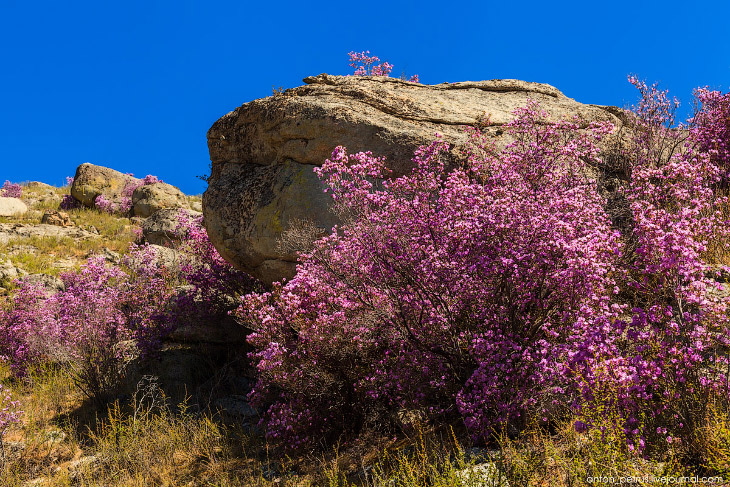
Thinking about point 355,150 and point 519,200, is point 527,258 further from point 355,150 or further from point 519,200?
point 355,150

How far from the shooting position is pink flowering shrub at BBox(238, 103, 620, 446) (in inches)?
214

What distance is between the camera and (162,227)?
67.6 ft

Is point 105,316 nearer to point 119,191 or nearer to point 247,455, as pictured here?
point 247,455

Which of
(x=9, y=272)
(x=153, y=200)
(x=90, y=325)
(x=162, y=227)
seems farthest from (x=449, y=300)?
(x=153, y=200)

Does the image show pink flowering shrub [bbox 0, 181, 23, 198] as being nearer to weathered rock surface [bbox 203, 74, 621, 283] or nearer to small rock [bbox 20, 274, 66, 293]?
small rock [bbox 20, 274, 66, 293]

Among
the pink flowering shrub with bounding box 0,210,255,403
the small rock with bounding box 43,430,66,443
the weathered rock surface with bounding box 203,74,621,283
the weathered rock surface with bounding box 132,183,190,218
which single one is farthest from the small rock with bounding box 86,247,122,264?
the small rock with bounding box 43,430,66,443

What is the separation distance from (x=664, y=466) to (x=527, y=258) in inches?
87.4

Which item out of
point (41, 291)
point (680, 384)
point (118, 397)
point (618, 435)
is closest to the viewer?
point (618, 435)

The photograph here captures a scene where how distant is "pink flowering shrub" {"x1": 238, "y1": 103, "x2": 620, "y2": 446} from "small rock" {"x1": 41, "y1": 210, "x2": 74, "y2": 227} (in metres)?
19.3

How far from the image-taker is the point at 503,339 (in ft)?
18.7

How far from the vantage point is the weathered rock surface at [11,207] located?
80.5 ft

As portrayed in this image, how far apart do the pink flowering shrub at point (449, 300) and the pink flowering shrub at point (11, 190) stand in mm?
29186

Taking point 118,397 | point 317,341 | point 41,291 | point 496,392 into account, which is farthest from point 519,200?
point 41,291

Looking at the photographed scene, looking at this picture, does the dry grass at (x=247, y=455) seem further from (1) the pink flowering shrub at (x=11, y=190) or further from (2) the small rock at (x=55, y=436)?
(1) the pink flowering shrub at (x=11, y=190)
